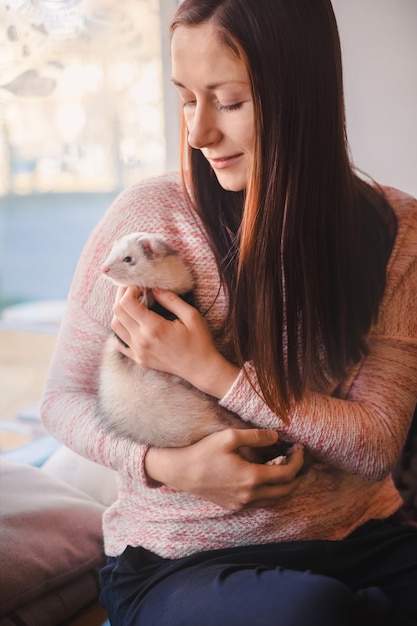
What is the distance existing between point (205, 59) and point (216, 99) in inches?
1.9

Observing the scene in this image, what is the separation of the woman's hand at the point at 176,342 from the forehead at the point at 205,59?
0.86ft

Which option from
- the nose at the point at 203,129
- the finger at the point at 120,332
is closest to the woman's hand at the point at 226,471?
the finger at the point at 120,332

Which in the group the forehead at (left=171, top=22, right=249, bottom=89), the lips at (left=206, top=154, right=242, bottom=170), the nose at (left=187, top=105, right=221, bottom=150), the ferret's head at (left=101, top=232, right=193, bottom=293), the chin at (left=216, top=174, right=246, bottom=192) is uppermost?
the forehead at (left=171, top=22, right=249, bottom=89)

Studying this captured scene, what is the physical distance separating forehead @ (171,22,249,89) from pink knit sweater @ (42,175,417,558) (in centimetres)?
17

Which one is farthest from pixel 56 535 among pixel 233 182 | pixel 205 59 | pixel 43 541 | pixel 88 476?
pixel 205 59

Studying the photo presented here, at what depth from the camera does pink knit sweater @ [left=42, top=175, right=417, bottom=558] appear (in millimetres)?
869

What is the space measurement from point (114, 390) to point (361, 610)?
15.8 inches

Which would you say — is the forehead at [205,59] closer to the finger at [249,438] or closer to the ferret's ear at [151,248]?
the ferret's ear at [151,248]

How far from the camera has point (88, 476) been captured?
1219 millimetres

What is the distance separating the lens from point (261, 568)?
30.4 inches

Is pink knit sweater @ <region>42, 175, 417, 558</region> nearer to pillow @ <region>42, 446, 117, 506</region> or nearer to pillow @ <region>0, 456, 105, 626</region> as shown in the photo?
pillow @ <region>0, 456, 105, 626</region>

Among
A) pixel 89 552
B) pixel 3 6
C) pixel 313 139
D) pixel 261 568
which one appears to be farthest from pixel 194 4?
pixel 89 552

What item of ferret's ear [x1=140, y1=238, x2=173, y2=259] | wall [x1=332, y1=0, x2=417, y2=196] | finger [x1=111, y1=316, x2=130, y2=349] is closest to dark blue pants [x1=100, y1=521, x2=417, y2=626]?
finger [x1=111, y1=316, x2=130, y2=349]

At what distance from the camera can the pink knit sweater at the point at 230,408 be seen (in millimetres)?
869
